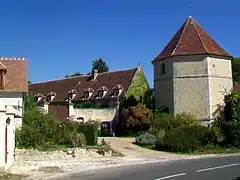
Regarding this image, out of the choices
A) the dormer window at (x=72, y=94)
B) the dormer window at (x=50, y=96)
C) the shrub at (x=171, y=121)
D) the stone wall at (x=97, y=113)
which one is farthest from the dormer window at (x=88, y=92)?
the shrub at (x=171, y=121)

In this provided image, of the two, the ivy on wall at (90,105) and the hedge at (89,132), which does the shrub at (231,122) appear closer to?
the hedge at (89,132)

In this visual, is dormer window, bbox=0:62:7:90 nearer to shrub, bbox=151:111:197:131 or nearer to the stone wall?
shrub, bbox=151:111:197:131

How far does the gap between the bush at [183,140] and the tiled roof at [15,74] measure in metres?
11.6

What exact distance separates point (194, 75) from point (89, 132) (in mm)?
15881

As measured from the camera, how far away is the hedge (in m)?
29.6

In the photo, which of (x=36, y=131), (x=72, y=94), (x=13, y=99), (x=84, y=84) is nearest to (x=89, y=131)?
(x=36, y=131)

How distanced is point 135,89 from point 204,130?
17897mm

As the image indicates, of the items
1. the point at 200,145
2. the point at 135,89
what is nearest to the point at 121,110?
the point at 135,89

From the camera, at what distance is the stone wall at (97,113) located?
45188mm

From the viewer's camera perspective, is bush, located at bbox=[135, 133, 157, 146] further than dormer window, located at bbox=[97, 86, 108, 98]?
No

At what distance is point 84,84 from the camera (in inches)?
2168

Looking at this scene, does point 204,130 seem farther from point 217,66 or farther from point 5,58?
point 5,58

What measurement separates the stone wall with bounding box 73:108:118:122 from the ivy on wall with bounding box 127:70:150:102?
134 inches

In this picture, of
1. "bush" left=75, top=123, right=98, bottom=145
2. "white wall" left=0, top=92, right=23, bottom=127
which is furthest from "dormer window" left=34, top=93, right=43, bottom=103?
"bush" left=75, top=123, right=98, bottom=145
